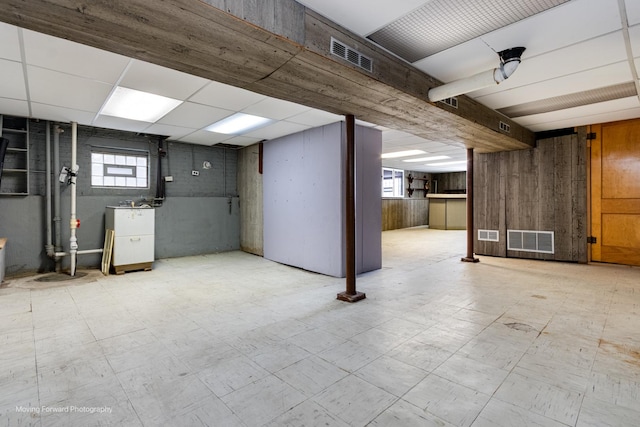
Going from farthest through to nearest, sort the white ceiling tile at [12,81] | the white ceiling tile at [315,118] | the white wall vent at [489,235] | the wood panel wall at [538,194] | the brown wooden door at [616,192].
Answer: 1. the white wall vent at [489,235]
2. the wood panel wall at [538,194]
3. the brown wooden door at [616,192]
4. the white ceiling tile at [315,118]
5. the white ceiling tile at [12,81]

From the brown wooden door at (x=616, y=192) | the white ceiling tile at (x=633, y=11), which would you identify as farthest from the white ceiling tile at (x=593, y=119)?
the white ceiling tile at (x=633, y=11)

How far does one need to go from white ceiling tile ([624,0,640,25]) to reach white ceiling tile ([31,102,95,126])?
597cm

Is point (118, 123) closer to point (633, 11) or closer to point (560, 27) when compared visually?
point (560, 27)

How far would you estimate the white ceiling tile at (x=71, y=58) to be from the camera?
2.53 meters

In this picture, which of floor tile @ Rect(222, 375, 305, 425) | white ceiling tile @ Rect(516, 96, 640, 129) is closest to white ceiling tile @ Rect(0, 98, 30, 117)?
floor tile @ Rect(222, 375, 305, 425)

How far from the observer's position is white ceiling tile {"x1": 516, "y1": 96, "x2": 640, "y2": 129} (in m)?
4.33

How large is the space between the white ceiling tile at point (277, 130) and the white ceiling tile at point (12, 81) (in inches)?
118

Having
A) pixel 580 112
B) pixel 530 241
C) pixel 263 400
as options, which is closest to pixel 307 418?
pixel 263 400

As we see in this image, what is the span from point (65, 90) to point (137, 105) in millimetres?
757

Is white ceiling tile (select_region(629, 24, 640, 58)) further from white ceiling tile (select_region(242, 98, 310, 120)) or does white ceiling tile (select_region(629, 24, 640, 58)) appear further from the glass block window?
the glass block window

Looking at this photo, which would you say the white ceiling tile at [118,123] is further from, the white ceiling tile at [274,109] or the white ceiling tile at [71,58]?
the white ceiling tile at [274,109]

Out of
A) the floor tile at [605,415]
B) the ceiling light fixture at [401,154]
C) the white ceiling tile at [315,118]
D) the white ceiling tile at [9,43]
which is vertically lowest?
the floor tile at [605,415]

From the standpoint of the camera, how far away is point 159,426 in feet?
5.26

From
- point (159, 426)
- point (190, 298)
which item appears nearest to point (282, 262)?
point (190, 298)
